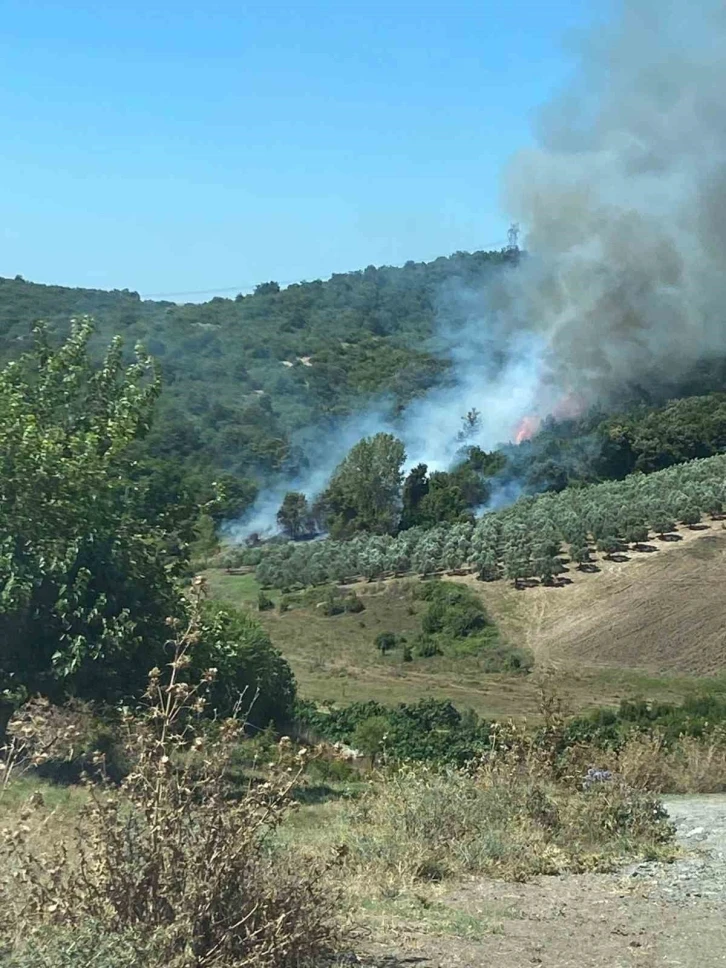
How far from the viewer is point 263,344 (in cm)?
8188

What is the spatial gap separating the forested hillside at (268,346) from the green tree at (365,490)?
199 inches

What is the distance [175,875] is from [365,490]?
47.8m

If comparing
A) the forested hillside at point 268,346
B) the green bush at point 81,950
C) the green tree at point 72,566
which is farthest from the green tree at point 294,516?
the green bush at point 81,950

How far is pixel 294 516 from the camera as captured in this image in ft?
173

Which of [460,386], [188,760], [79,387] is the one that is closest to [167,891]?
[188,760]

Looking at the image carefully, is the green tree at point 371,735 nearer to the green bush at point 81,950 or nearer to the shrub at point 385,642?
the shrub at point 385,642

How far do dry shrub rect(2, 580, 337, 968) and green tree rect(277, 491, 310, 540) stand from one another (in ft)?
154

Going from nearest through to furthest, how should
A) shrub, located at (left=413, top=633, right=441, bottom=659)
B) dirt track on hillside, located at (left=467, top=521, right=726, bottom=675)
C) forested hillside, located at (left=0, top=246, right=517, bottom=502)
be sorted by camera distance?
1. dirt track on hillside, located at (left=467, top=521, right=726, bottom=675)
2. shrub, located at (left=413, top=633, right=441, bottom=659)
3. forested hillside, located at (left=0, top=246, right=517, bottom=502)

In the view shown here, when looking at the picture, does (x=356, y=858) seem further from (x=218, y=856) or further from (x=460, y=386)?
(x=460, y=386)

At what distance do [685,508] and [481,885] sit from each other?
35.9 metres

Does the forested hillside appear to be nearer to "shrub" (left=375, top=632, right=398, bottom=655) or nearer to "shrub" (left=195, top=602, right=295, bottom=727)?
"shrub" (left=375, top=632, right=398, bottom=655)

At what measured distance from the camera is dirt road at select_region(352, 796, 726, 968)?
620cm

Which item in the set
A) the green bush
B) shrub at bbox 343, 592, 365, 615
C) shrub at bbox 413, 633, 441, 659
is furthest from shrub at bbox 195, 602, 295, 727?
shrub at bbox 343, 592, 365, 615

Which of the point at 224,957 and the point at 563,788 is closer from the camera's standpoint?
the point at 224,957
